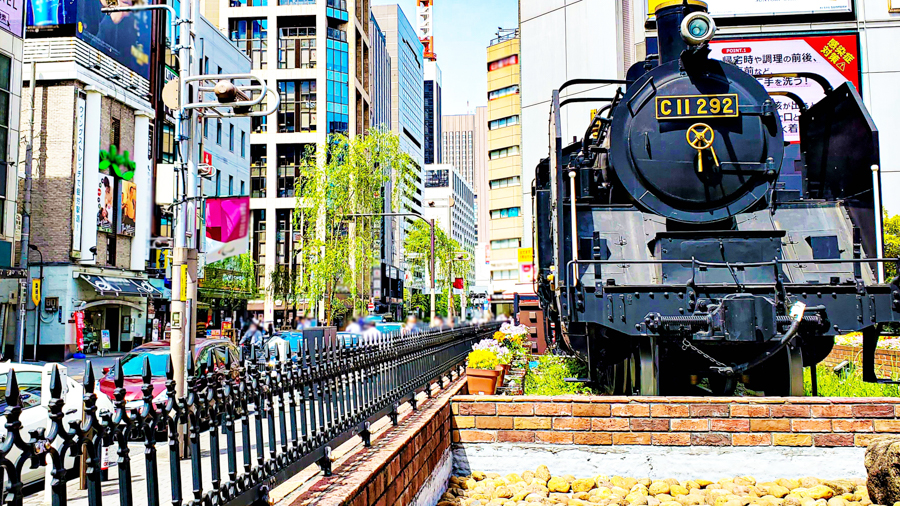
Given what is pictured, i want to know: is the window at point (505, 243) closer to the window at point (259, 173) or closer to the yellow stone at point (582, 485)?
the window at point (259, 173)

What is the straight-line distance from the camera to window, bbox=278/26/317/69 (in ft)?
205

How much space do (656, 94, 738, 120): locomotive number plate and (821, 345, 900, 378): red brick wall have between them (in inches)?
234

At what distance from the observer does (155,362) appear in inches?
512

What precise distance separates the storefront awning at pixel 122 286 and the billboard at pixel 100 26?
1078 centimetres

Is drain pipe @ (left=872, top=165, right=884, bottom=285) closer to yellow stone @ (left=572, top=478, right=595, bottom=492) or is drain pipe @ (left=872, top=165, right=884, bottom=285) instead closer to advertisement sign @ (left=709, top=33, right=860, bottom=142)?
yellow stone @ (left=572, top=478, right=595, bottom=492)

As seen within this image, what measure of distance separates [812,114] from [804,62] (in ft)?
42.5

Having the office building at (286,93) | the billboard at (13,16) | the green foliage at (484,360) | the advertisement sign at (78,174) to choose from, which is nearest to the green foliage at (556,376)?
the green foliage at (484,360)

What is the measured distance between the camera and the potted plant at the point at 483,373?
29.0 feet

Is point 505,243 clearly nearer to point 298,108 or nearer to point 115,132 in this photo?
point 298,108

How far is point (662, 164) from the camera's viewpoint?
8.38 meters

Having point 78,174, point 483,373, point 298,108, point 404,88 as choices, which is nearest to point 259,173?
Result: point 298,108

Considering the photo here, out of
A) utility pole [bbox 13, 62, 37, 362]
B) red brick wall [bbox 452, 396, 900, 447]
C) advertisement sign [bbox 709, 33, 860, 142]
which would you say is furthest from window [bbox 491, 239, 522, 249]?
red brick wall [bbox 452, 396, 900, 447]

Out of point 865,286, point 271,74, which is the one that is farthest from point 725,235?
point 271,74

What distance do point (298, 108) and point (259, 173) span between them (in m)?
6.14
